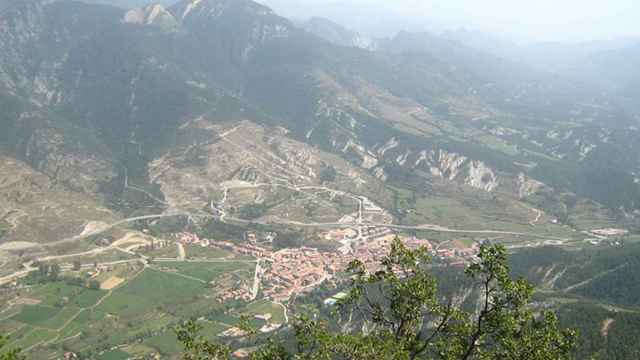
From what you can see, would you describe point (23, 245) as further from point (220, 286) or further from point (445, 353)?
point (445, 353)

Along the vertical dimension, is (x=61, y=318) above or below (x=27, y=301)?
above

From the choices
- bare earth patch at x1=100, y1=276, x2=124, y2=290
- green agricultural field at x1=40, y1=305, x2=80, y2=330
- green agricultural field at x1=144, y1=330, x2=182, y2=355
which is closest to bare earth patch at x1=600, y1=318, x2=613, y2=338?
green agricultural field at x1=144, y1=330, x2=182, y2=355

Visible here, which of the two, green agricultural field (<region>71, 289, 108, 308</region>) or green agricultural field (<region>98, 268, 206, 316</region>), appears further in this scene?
green agricultural field (<region>98, 268, 206, 316</region>)

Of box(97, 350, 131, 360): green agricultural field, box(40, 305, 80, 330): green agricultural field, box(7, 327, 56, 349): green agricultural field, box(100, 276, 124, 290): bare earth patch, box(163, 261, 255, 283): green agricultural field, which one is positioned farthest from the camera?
box(163, 261, 255, 283): green agricultural field

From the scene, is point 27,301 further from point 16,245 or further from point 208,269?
point 208,269

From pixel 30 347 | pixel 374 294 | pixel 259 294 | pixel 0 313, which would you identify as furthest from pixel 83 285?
pixel 374 294

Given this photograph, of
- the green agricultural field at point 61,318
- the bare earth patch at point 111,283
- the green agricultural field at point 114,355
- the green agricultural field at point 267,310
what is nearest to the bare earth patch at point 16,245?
the bare earth patch at point 111,283

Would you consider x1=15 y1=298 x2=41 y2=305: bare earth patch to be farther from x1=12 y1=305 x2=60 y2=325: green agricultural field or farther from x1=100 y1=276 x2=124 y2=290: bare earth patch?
x1=100 y1=276 x2=124 y2=290: bare earth patch

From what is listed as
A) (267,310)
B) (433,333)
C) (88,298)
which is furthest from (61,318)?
(433,333)
